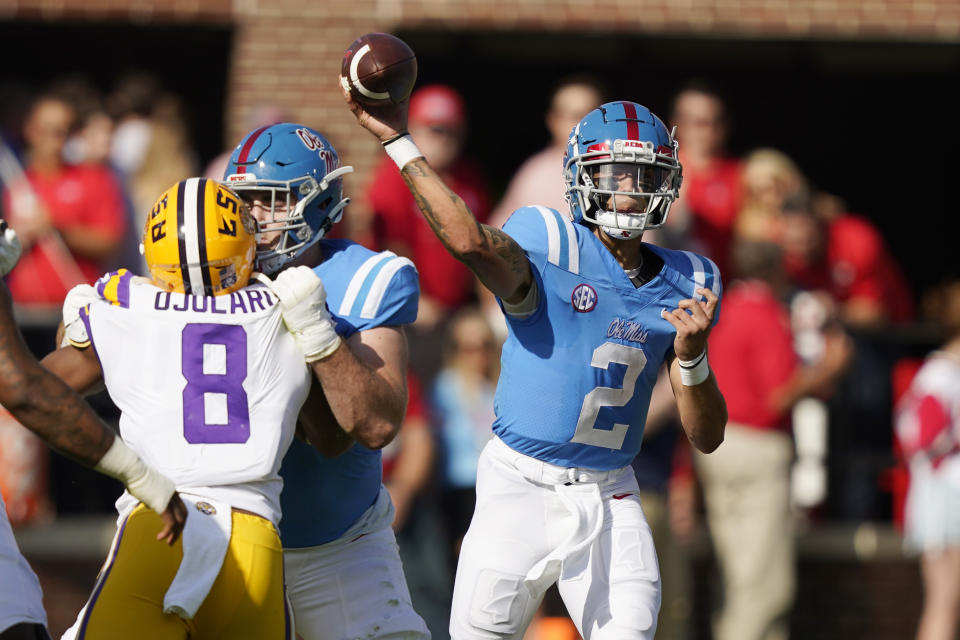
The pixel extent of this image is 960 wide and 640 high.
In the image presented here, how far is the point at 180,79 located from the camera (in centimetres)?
1084

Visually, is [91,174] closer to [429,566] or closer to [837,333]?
[429,566]

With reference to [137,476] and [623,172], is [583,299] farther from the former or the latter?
[137,476]

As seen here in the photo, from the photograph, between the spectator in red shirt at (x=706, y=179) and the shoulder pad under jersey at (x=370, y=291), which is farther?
the spectator in red shirt at (x=706, y=179)

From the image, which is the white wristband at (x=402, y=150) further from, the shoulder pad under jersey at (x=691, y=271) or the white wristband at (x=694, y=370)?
the white wristband at (x=694, y=370)

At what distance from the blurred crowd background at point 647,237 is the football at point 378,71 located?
304 cm

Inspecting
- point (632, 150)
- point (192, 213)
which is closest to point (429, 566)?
point (632, 150)

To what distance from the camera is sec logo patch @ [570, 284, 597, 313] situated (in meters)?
4.57

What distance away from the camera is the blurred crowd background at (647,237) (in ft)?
25.3

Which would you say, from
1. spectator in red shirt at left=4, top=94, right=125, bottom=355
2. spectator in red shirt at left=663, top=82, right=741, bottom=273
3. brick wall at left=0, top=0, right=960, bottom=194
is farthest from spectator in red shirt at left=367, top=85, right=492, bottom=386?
spectator in red shirt at left=4, top=94, right=125, bottom=355

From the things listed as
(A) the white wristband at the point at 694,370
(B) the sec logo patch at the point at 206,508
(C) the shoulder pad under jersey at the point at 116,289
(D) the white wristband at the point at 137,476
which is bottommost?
(B) the sec logo patch at the point at 206,508

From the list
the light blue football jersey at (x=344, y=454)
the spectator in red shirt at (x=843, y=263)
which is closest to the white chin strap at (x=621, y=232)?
the light blue football jersey at (x=344, y=454)

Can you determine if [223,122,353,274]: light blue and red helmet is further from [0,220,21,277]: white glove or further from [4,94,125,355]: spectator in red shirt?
[4,94,125,355]: spectator in red shirt

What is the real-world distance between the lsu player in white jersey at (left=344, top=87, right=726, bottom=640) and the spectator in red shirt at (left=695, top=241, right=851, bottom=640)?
11.0 ft

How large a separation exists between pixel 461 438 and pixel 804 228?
98.4 inches
